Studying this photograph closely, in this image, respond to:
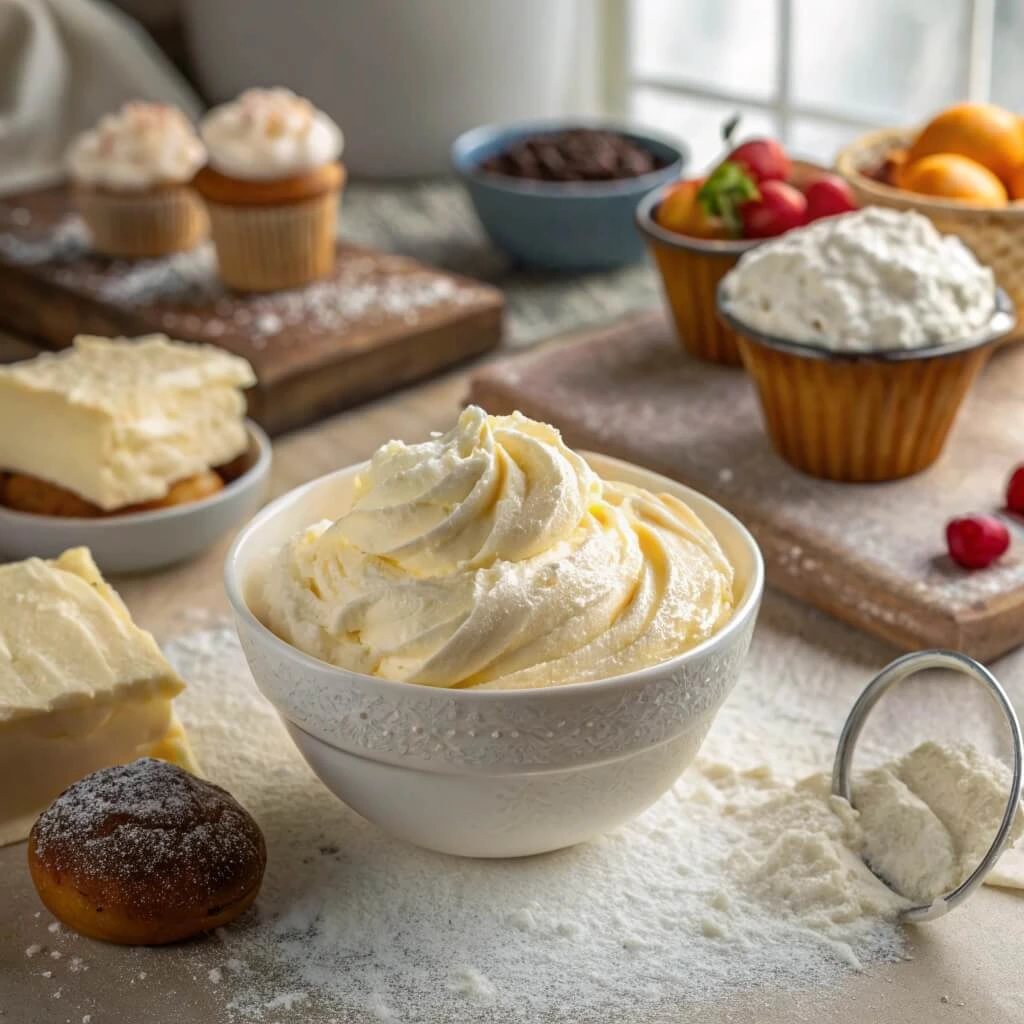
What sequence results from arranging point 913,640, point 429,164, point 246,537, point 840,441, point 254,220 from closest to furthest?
point 246,537
point 913,640
point 840,441
point 254,220
point 429,164

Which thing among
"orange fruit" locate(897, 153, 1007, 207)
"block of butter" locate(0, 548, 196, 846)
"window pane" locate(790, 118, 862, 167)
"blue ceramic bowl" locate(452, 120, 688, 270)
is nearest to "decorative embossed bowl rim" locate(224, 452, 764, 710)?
"block of butter" locate(0, 548, 196, 846)

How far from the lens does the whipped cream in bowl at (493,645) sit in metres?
0.93

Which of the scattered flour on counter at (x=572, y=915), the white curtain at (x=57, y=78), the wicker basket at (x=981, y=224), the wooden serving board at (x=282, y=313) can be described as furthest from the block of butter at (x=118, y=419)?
the white curtain at (x=57, y=78)

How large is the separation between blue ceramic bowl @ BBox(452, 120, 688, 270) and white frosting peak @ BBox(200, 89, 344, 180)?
0.29 m

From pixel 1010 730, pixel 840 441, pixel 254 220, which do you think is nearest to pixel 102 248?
pixel 254 220

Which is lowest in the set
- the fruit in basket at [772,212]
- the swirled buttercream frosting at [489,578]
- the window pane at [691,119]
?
the window pane at [691,119]

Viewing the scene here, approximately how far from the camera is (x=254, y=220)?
201cm

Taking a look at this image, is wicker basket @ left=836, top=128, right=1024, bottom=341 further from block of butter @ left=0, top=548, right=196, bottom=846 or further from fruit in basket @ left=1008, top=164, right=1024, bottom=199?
block of butter @ left=0, top=548, right=196, bottom=846

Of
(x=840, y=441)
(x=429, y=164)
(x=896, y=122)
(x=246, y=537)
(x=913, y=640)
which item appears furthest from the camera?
(x=429, y=164)

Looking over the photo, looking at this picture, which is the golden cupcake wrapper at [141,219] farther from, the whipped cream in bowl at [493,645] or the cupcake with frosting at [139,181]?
the whipped cream in bowl at [493,645]

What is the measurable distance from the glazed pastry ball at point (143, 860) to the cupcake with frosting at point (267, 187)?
3.79 feet

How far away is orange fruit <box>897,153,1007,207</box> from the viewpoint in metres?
1.71

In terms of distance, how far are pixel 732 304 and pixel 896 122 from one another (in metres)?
1.13

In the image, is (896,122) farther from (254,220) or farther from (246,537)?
(246,537)
